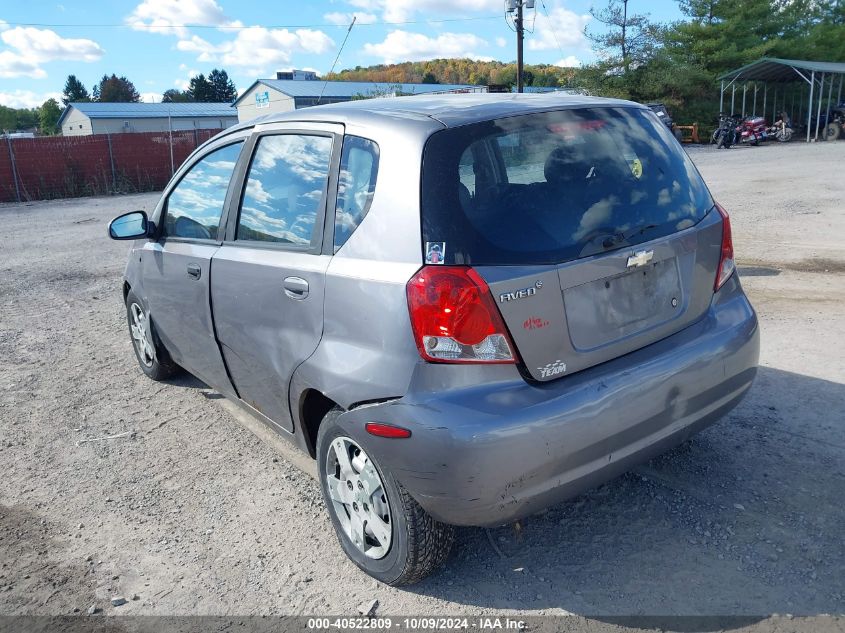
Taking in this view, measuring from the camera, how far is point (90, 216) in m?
18.7

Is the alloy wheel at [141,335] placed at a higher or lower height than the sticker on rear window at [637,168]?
lower

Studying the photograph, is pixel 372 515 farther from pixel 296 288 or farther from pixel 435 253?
pixel 435 253

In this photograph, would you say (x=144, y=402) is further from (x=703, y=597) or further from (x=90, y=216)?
(x=90, y=216)

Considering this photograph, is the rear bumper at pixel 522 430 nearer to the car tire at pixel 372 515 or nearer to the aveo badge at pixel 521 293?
the car tire at pixel 372 515

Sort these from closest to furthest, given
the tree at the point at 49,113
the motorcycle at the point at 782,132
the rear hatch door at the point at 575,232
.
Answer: the rear hatch door at the point at 575,232, the motorcycle at the point at 782,132, the tree at the point at 49,113

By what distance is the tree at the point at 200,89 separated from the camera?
103 metres

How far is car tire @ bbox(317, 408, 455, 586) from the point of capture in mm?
2754

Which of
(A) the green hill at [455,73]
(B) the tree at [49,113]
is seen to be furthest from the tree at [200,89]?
(A) the green hill at [455,73]

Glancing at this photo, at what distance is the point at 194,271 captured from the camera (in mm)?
4039

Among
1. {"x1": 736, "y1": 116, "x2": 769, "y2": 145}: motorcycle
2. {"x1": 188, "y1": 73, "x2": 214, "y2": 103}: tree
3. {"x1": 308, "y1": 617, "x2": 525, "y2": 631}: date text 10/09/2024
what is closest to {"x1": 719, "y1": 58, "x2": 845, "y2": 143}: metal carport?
{"x1": 736, "y1": 116, "x2": 769, "y2": 145}: motorcycle

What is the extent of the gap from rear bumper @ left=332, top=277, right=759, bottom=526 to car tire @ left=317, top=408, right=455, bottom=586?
0.14 meters

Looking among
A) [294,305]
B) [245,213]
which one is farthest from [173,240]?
[294,305]

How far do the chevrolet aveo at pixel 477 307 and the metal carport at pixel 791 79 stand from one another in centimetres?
3328

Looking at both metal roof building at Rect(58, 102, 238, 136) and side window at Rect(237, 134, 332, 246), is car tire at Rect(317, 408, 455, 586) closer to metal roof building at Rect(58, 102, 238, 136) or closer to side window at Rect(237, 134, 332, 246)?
side window at Rect(237, 134, 332, 246)
